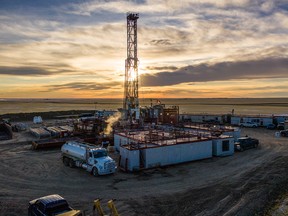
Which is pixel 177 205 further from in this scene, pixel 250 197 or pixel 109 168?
pixel 109 168

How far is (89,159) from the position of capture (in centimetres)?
2444

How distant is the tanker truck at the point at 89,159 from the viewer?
23.4 m

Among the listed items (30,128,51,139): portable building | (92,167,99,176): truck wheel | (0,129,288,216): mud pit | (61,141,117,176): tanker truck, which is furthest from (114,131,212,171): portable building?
(30,128,51,139): portable building

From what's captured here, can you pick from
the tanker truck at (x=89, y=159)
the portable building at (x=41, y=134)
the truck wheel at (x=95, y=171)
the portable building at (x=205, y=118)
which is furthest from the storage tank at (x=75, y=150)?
the portable building at (x=205, y=118)

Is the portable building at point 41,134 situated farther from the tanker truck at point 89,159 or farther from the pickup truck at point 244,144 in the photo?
the pickup truck at point 244,144

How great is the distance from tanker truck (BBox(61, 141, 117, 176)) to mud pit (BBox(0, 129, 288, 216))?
1.85ft

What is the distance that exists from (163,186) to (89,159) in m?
6.95

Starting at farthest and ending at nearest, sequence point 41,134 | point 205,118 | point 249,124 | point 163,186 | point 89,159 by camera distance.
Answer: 1. point 205,118
2. point 249,124
3. point 41,134
4. point 89,159
5. point 163,186

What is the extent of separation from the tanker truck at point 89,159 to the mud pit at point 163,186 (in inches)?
22.2

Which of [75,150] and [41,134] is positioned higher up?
[75,150]

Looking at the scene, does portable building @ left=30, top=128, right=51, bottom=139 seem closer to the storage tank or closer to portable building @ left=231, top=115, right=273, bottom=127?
the storage tank

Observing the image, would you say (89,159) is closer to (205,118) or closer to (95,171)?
(95,171)

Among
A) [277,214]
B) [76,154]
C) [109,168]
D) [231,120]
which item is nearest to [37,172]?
[76,154]

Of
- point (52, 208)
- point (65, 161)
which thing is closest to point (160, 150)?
point (65, 161)
